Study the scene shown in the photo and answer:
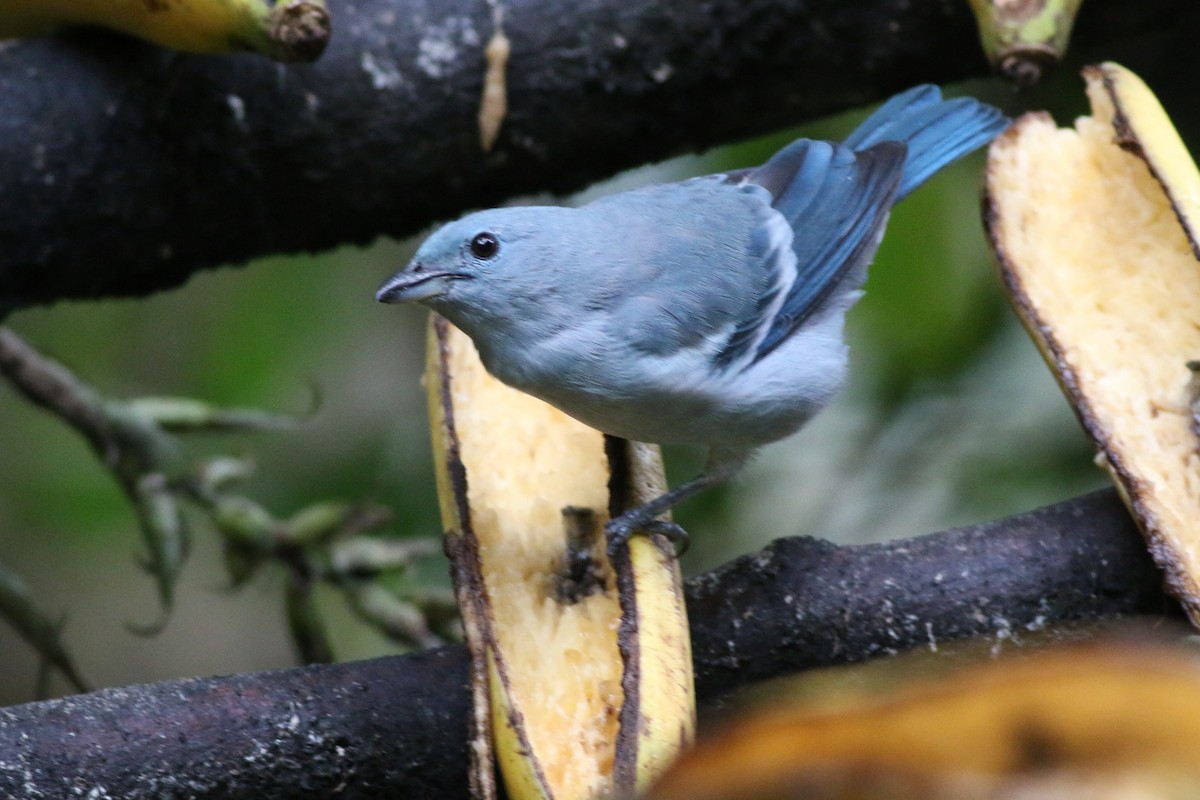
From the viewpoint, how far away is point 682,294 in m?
1.98

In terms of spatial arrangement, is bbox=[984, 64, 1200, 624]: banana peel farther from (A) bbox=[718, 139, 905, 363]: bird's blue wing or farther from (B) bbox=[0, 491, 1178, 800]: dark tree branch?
(A) bbox=[718, 139, 905, 363]: bird's blue wing

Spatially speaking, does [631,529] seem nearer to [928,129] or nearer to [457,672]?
[457,672]

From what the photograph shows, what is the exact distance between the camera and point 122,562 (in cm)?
412

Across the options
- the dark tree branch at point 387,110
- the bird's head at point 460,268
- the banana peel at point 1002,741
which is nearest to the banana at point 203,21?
the dark tree branch at point 387,110

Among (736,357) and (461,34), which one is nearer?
(736,357)

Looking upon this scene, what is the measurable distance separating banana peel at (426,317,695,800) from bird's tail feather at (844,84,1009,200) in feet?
2.63

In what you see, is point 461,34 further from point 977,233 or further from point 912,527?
point 912,527

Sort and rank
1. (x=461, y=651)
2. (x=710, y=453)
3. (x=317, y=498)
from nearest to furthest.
A: 1. (x=461, y=651)
2. (x=710, y=453)
3. (x=317, y=498)

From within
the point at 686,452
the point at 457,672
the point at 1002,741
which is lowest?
the point at 1002,741

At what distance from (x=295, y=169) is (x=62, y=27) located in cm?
51

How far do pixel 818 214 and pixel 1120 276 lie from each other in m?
0.51

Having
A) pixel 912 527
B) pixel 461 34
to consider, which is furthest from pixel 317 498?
pixel 912 527

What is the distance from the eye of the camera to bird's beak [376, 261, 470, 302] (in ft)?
6.07

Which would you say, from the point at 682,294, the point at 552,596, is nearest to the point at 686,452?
the point at 682,294
